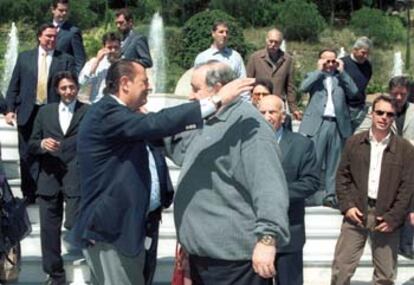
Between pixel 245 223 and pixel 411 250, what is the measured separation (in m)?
3.04

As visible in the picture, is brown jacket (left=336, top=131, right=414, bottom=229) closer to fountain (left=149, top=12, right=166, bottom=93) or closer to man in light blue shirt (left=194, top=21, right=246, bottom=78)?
man in light blue shirt (left=194, top=21, right=246, bottom=78)

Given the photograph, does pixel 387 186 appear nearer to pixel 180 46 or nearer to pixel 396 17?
pixel 180 46

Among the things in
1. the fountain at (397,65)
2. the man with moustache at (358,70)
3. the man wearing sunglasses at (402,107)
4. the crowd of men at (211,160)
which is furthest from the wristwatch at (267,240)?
the fountain at (397,65)

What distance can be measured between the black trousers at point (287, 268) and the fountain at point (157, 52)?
1235 centimetres

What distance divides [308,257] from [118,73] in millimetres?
3649

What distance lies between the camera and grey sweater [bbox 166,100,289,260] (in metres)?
4.39

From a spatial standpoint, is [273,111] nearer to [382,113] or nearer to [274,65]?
[382,113]

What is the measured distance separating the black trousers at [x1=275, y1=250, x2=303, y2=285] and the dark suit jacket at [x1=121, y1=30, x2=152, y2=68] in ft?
11.1

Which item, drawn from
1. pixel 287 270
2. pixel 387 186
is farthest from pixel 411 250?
pixel 287 270

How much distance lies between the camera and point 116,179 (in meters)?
4.94

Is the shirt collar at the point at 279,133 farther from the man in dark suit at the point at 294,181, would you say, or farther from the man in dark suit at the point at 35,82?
the man in dark suit at the point at 35,82

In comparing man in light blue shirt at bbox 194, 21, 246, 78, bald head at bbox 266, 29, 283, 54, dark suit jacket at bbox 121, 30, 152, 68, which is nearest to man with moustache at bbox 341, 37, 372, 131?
bald head at bbox 266, 29, 283, 54

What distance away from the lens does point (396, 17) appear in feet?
125

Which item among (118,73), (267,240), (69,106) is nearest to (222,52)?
(69,106)
